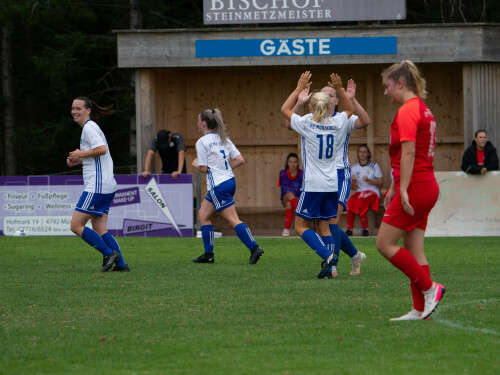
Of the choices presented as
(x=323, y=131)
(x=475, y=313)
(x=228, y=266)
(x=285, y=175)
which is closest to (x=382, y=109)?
(x=285, y=175)

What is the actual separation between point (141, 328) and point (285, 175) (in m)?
12.0

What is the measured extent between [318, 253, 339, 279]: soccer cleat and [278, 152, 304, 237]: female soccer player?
8.73 meters

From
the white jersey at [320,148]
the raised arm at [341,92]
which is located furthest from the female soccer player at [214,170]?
the raised arm at [341,92]

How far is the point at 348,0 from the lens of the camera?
17203 mm

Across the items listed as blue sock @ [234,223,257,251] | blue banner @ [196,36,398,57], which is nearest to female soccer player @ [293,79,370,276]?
blue sock @ [234,223,257,251]

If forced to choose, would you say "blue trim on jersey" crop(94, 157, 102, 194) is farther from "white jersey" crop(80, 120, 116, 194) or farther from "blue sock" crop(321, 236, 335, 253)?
"blue sock" crop(321, 236, 335, 253)

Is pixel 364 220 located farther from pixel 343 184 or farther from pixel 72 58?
pixel 72 58

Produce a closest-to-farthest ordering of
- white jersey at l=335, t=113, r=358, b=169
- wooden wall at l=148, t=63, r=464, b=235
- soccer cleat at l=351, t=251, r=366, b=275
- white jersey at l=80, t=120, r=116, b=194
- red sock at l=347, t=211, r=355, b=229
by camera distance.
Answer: white jersey at l=335, t=113, r=358, b=169 < soccer cleat at l=351, t=251, r=366, b=275 < white jersey at l=80, t=120, r=116, b=194 < red sock at l=347, t=211, r=355, b=229 < wooden wall at l=148, t=63, r=464, b=235

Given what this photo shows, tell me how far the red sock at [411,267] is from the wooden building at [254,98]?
36.7 feet

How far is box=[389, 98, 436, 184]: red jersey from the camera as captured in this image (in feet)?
20.6

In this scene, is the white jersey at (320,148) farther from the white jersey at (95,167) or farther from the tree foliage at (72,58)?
the tree foliage at (72,58)

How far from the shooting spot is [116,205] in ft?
55.4

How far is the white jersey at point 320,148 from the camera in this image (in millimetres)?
9039

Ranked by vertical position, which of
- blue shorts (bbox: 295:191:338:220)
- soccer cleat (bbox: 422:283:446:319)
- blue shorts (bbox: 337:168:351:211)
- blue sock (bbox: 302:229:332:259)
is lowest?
soccer cleat (bbox: 422:283:446:319)
